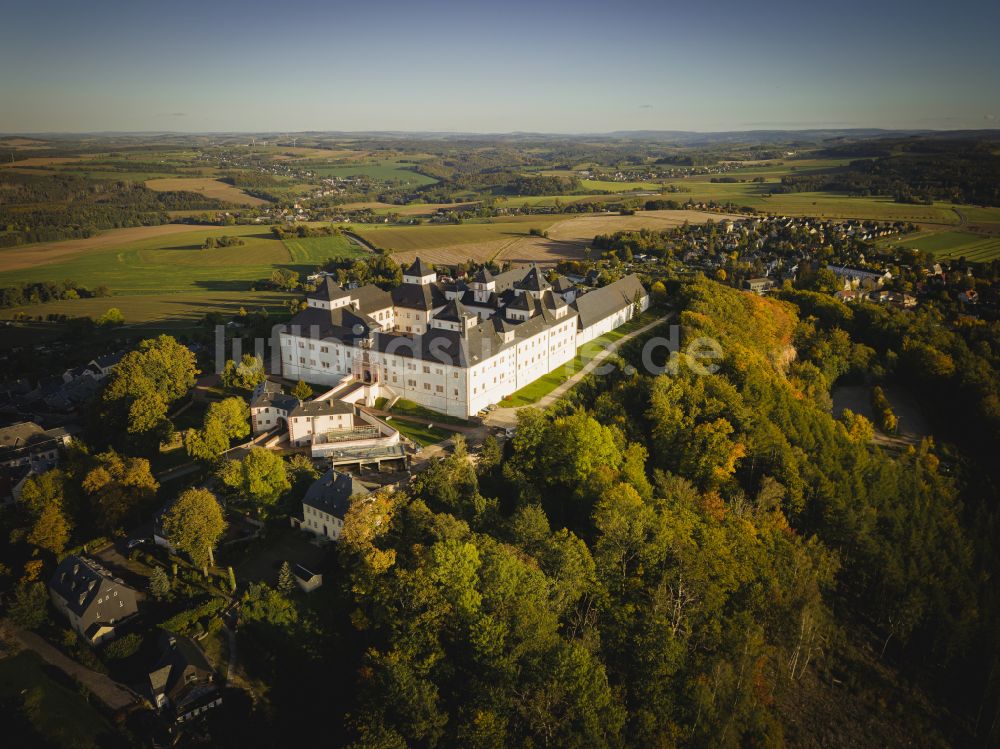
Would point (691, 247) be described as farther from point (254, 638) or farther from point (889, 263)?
point (254, 638)

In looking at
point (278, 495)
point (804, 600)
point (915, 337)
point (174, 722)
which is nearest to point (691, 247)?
point (915, 337)

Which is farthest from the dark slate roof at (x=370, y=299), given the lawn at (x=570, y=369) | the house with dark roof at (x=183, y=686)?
the house with dark roof at (x=183, y=686)

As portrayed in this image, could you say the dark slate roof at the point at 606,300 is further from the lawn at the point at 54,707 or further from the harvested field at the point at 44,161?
the harvested field at the point at 44,161

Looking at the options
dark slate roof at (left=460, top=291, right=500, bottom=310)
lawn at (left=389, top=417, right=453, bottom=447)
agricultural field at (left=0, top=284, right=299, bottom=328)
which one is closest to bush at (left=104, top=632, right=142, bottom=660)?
lawn at (left=389, top=417, right=453, bottom=447)

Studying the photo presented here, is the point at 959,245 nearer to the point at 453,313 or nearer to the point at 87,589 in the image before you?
the point at 453,313

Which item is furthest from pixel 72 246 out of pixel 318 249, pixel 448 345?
pixel 448 345

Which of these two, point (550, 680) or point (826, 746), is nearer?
point (550, 680)
